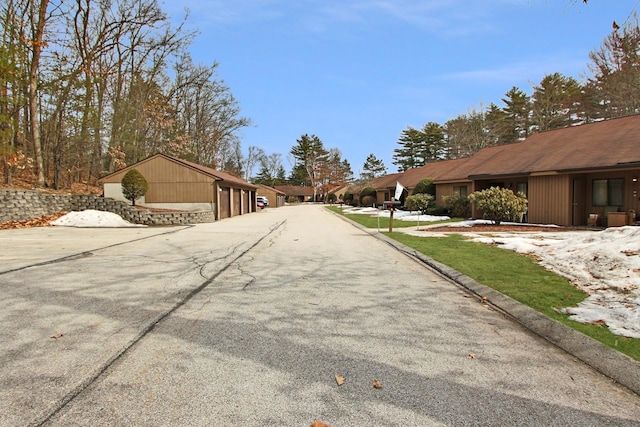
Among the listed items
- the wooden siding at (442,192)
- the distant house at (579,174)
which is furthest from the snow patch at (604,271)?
the wooden siding at (442,192)

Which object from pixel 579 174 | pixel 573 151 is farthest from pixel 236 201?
pixel 579 174

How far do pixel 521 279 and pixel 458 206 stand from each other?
58.4 ft

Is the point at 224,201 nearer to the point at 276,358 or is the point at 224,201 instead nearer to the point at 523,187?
the point at 523,187

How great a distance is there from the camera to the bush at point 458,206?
2312cm

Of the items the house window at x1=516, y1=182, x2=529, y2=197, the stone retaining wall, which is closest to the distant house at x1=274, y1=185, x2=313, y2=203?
the stone retaining wall

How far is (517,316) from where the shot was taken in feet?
15.5

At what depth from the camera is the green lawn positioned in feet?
13.1

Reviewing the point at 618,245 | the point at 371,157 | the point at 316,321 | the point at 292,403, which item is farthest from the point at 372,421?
the point at 371,157

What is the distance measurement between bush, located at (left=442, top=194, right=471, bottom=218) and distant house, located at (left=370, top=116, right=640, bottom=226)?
5.95ft

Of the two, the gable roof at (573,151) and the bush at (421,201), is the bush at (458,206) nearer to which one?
the gable roof at (573,151)

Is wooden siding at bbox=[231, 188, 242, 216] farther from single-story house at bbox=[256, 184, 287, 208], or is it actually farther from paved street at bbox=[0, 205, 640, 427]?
single-story house at bbox=[256, 184, 287, 208]

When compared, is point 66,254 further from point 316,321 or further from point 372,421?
point 372,421

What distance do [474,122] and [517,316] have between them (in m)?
50.1

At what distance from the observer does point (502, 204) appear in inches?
675
